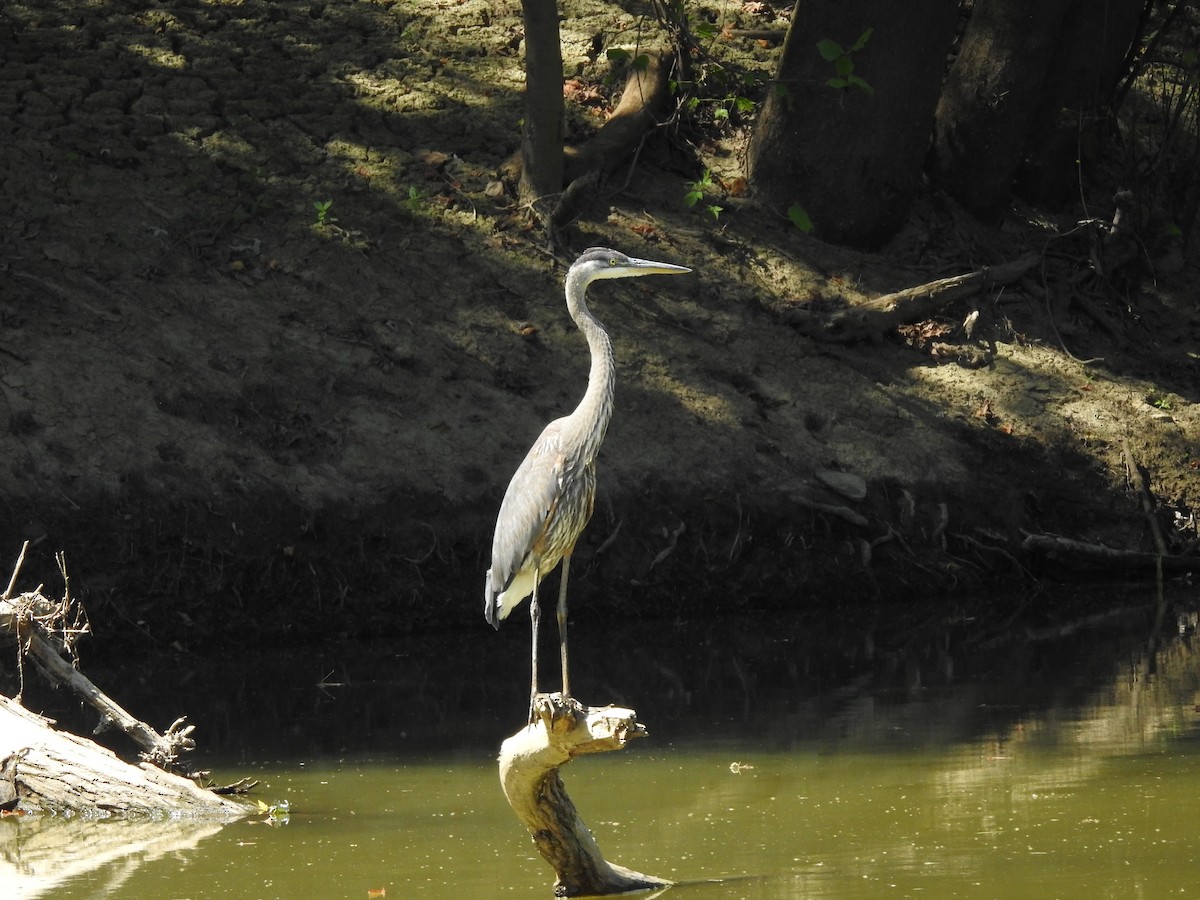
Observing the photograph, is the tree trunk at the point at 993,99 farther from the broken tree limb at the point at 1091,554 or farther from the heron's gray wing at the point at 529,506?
the heron's gray wing at the point at 529,506

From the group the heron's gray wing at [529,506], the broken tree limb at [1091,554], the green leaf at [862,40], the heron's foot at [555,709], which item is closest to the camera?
the heron's foot at [555,709]

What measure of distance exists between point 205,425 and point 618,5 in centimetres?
679

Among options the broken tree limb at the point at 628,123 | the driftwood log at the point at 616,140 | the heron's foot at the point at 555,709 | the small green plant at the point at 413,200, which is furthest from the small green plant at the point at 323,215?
the heron's foot at the point at 555,709

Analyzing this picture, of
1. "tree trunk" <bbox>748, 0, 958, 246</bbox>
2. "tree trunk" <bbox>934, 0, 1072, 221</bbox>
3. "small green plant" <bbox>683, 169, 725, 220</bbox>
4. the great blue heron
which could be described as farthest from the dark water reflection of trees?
"tree trunk" <bbox>934, 0, 1072, 221</bbox>

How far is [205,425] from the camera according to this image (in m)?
11.2

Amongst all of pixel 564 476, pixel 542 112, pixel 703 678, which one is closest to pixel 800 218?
pixel 542 112

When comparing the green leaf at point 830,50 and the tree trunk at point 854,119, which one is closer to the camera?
the green leaf at point 830,50

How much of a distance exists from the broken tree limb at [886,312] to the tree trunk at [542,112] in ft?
7.36

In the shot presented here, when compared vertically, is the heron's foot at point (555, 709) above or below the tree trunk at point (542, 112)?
below

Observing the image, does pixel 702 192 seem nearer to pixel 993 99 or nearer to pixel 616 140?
pixel 616 140

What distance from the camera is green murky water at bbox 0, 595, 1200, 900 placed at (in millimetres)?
5922

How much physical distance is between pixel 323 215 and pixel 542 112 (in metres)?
1.93

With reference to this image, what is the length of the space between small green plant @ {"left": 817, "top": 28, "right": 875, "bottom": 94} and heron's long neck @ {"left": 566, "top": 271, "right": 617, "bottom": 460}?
6596 mm

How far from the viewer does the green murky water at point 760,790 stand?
19.4 ft
